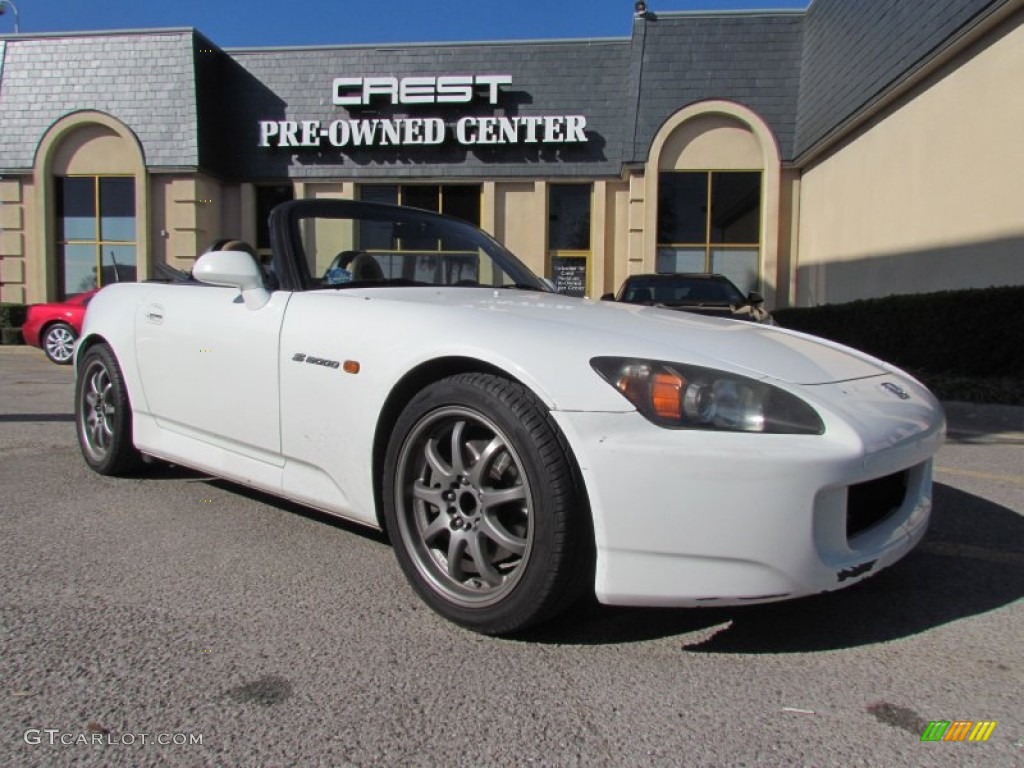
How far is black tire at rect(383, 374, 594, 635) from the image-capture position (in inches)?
84.7

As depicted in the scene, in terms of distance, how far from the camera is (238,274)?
319 centimetres

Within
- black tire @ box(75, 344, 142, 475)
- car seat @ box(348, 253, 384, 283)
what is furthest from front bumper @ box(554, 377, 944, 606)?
black tire @ box(75, 344, 142, 475)

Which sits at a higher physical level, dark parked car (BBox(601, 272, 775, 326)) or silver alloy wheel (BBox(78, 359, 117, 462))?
dark parked car (BBox(601, 272, 775, 326))

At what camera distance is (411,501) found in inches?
101

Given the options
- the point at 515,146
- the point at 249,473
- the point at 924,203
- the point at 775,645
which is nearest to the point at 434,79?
the point at 515,146

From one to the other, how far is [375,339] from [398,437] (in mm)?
370

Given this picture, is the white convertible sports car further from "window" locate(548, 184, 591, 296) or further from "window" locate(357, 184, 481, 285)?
"window" locate(548, 184, 591, 296)

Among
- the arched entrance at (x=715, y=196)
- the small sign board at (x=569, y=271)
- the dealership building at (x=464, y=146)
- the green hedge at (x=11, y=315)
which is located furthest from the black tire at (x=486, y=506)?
the green hedge at (x=11, y=315)

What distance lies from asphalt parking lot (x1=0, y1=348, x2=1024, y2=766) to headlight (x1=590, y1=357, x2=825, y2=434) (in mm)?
687

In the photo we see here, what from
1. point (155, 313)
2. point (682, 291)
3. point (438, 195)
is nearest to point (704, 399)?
point (155, 313)

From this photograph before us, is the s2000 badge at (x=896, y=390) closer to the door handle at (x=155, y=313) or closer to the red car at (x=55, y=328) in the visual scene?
the door handle at (x=155, y=313)

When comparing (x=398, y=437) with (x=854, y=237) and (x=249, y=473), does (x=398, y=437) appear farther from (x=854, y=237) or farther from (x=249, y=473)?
(x=854, y=237)

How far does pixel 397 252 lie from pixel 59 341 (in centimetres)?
1148

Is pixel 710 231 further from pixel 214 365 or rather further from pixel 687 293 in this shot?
pixel 214 365
